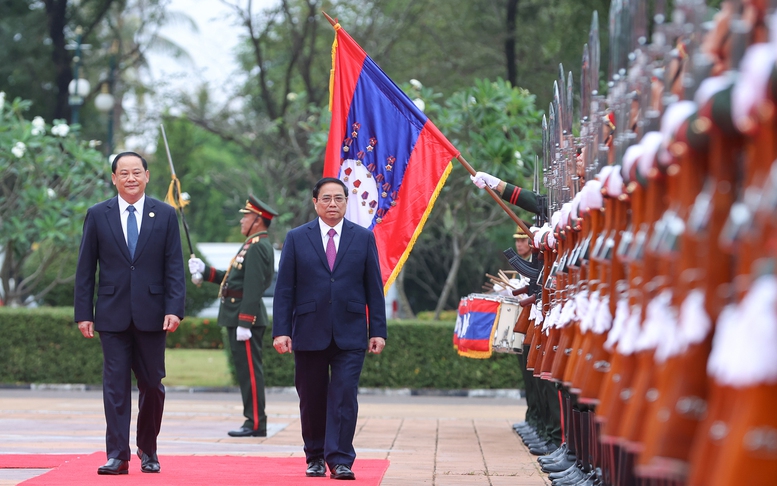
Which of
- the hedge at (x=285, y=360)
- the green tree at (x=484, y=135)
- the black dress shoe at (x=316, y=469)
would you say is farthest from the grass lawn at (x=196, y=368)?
the black dress shoe at (x=316, y=469)

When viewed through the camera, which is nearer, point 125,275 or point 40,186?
point 125,275

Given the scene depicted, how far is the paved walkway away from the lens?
8094mm

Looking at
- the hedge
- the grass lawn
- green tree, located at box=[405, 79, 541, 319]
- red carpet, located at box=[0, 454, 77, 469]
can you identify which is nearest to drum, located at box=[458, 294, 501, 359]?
red carpet, located at box=[0, 454, 77, 469]

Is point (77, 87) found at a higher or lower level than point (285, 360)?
higher

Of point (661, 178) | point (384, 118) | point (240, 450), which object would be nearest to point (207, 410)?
point (240, 450)

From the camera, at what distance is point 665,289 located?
350cm

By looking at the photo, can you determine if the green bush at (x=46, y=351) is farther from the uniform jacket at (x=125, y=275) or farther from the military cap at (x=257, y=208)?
the uniform jacket at (x=125, y=275)

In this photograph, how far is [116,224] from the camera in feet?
25.2

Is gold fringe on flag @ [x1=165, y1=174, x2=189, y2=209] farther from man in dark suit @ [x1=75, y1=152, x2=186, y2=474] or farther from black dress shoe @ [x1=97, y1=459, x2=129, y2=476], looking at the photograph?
black dress shoe @ [x1=97, y1=459, x2=129, y2=476]

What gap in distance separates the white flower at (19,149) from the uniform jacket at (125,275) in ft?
34.2

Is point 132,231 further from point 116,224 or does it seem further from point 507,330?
point 507,330

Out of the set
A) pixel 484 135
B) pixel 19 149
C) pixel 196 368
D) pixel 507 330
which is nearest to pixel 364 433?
pixel 507 330

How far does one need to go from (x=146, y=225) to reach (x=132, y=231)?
10 cm

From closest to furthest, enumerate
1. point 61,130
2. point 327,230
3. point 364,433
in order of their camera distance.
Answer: point 327,230, point 364,433, point 61,130
